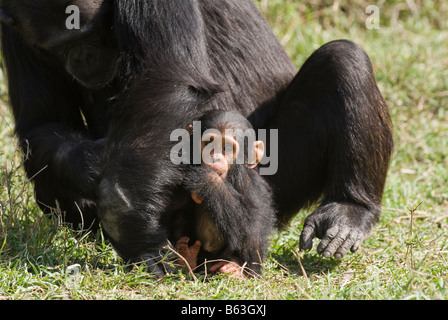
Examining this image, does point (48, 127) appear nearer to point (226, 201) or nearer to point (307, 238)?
point (226, 201)

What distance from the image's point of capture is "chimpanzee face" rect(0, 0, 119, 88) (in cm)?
459

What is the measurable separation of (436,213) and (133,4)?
135 inches

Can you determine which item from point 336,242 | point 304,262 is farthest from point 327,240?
point 304,262

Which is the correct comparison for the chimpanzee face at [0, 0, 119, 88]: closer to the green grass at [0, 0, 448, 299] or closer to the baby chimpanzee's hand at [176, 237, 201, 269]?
the green grass at [0, 0, 448, 299]

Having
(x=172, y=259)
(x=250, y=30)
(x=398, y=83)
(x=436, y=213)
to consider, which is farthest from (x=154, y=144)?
(x=398, y=83)

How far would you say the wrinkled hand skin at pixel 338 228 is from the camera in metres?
4.95

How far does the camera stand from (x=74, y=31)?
4.62 meters

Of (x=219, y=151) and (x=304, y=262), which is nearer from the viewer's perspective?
(x=219, y=151)

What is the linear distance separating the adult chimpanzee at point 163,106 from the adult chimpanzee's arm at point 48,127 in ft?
0.03

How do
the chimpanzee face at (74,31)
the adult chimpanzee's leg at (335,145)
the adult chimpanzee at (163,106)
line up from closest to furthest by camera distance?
1. the adult chimpanzee at (163,106)
2. the chimpanzee face at (74,31)
3. the adult chimpanzee's leg at (335,145)

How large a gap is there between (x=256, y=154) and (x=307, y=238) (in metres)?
0.69

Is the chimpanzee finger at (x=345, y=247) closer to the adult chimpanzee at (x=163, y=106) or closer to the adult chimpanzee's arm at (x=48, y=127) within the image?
the adult chimpanzee at (x=163, y=106)

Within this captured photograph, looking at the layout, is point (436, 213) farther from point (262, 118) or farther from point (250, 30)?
point (250, 30)

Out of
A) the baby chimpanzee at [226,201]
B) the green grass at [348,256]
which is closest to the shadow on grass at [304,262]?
the green grass at [348,256]
